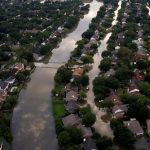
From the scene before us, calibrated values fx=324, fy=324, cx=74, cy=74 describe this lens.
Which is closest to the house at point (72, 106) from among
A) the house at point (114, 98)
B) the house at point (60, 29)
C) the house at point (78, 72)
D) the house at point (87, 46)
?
the house at point (114, 98)

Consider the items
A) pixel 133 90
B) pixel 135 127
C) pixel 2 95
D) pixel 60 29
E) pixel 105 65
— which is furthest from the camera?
pixel 60 29

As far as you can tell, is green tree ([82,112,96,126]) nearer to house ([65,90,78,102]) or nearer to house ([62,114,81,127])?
house ([62,114,81,127])

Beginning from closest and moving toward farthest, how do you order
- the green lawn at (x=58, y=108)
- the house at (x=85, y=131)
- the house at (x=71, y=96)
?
the house at (x=85, y=131) < the green lawn at (x=58, y=108) < the house at (x=71, y=96)

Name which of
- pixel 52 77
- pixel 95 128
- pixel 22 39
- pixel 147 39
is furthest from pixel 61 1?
pixel 95 128

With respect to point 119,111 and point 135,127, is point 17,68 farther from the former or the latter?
point 135,127

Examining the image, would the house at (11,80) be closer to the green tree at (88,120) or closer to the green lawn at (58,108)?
the green lawn at (58,108)

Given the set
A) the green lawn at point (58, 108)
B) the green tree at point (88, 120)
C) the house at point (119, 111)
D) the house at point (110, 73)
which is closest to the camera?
the green tree at point (88, 120)

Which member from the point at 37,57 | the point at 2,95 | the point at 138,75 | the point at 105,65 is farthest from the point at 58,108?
the point at 37,57
